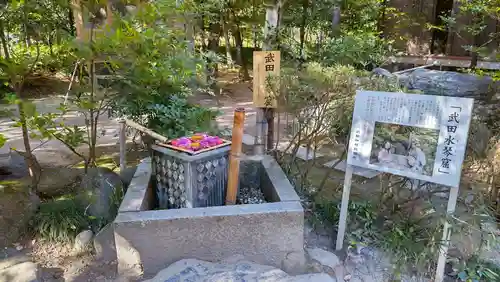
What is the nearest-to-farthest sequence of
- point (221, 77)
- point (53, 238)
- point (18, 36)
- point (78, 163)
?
point (53, 238) < point (18, 36) < point (78, 163) < point (221, 77)

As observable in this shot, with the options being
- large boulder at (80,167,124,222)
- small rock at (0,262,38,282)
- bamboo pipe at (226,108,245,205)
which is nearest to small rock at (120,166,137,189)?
large boulder at (80,167,124,222)

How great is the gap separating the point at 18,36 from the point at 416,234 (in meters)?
4.23

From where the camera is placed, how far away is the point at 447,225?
270 cm

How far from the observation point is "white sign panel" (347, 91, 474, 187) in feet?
8.41

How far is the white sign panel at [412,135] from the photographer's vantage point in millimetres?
2562

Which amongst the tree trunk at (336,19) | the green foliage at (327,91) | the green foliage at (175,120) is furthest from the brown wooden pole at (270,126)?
A: the tree trunk at (336,19)

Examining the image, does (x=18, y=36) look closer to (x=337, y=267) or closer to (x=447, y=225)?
(x=337, y=267)

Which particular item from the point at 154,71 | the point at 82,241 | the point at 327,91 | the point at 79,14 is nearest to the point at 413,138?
the point at 327,91

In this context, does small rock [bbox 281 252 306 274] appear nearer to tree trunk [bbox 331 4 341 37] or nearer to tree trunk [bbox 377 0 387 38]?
tree trunk [bbox 331 4 341 37]

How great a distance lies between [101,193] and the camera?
11.6 ft

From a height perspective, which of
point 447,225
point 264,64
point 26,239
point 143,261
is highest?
point 264,64

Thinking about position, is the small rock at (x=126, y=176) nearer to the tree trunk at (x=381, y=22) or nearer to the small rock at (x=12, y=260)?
the small rock at (x=12, y=260)

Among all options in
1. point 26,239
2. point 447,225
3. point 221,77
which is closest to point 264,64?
point 447,225

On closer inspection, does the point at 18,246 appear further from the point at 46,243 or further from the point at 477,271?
the point at 477,271
